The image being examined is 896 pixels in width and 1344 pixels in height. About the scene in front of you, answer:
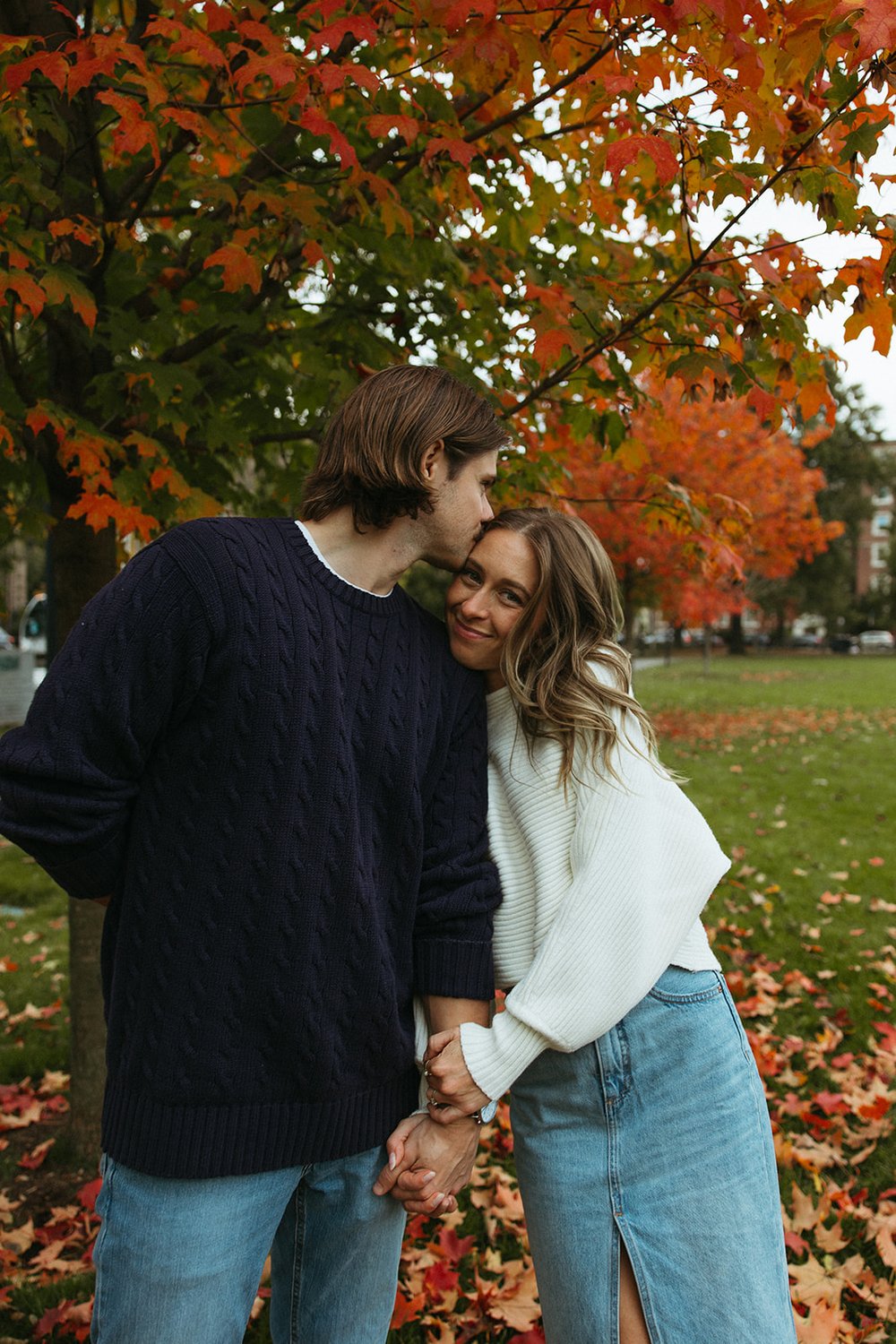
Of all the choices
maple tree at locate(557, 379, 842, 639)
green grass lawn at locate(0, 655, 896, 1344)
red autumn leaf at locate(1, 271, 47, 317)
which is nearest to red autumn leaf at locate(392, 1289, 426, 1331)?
green grass lawn at locate(0, 655, 896, 1344)

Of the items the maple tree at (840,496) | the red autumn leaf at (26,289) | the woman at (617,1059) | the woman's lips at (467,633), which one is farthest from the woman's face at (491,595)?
the maple tree at (840,496)

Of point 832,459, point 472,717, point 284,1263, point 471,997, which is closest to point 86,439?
point 472,717

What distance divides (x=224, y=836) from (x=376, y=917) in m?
0.33

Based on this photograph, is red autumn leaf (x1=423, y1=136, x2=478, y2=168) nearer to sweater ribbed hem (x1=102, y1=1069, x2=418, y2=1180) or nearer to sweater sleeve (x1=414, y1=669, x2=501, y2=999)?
sweater sleeve (x1=414, y1=669, x2=501, y2=999)

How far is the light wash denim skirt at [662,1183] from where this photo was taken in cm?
175

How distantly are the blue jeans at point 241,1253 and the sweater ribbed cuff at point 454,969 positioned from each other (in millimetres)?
331

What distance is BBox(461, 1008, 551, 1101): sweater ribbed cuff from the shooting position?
1.77 m

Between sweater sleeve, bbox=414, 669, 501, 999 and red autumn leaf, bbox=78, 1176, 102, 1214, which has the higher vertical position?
sweater sleeve, bbox=414, 669, 501, 999

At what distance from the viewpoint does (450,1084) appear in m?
1.78

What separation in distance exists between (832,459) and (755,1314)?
44.5 m

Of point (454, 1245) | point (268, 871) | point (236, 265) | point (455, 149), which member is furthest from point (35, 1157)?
point (455, 149)

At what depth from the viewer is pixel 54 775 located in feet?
5.20

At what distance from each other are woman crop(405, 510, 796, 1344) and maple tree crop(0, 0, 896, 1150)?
1.21 metres

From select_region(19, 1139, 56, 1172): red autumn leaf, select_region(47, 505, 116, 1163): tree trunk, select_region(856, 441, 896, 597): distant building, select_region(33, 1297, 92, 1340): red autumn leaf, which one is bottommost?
select_region(19, 1139, 56, 1172): red autumn leaf
